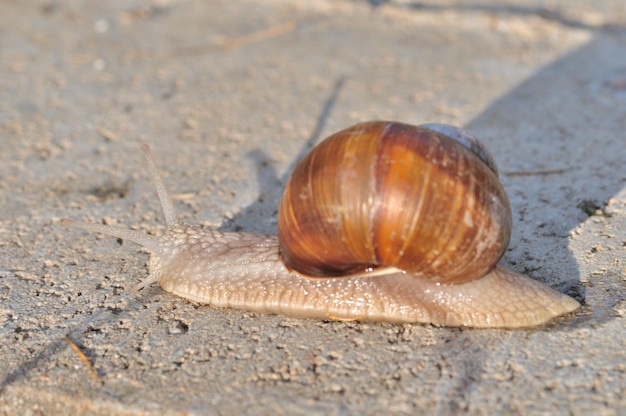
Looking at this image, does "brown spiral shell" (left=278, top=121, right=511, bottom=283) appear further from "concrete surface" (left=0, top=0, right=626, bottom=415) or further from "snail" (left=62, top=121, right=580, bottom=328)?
"concrete surface" (left=0, top=0, right=626, bottom=415)

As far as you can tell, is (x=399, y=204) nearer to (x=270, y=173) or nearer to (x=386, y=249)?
(x=386, y=249)

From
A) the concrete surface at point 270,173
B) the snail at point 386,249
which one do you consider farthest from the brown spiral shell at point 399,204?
the concrete surface at point 270,173

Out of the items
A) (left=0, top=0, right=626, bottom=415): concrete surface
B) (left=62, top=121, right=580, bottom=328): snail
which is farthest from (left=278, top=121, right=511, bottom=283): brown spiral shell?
(left=0, top=0, right=626, bottom=415): concrete surface

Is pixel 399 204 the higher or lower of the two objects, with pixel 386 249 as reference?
higher

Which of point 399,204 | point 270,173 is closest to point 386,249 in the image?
point 399,204

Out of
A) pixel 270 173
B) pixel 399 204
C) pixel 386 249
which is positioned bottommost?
pixel 270 173

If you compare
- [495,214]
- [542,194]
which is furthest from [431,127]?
[542,194]

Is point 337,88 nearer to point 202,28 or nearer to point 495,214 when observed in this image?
point 202,28
